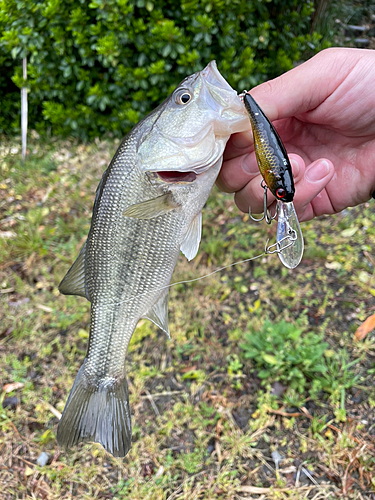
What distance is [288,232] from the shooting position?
1.38 m

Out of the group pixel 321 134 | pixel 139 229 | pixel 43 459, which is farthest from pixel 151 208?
pixel 43 459

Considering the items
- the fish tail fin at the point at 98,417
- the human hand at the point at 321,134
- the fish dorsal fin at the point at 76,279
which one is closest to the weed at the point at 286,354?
the human hand at the point at 321,134

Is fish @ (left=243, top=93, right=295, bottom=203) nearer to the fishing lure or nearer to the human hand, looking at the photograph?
the fishing lure

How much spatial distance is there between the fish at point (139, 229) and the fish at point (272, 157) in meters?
0.12

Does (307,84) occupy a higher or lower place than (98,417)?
higher

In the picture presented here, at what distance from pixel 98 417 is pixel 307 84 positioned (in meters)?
1.75

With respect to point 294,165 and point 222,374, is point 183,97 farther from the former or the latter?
point 222,374

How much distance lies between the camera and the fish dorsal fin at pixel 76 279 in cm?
173

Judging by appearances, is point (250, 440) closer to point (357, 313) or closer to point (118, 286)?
point (357, 313)

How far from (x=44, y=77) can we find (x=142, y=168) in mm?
3374

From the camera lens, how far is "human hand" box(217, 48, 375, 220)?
5.47ft

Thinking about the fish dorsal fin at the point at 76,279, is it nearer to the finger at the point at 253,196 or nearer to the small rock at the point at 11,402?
the finger at the point at 253,196

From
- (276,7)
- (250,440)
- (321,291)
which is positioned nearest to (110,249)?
(250,440)

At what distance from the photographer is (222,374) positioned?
8.41ft
